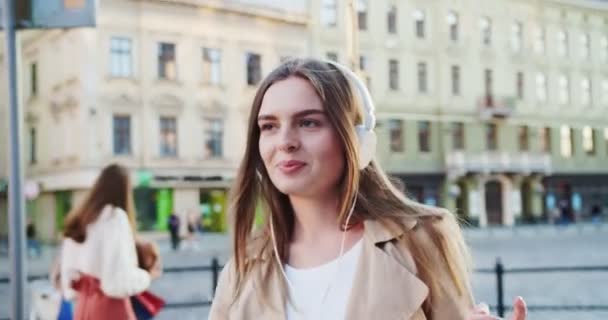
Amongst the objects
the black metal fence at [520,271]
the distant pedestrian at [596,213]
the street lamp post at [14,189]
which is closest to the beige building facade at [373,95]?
the distant pedestrian at [596,213]

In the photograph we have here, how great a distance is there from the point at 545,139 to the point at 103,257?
31891 millimetres

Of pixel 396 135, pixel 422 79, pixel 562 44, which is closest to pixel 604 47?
pixel 562 44

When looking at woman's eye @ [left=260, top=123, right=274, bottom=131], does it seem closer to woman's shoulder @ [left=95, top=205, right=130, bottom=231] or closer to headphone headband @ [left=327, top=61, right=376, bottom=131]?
headphone headband @ [left=327, top=61, right=376, bottom=131]

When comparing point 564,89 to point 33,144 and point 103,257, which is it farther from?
point 103,257

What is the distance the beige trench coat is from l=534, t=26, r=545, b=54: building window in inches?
1280

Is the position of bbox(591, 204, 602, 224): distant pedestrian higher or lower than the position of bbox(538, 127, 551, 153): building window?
lower

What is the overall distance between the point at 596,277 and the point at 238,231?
1069cm


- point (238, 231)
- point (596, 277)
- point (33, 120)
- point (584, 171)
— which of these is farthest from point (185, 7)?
point (238, 231)

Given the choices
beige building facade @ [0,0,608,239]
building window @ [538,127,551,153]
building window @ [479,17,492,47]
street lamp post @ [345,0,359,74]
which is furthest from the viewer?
building window @ [538,127,551,153]

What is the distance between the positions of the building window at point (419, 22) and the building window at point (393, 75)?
5.55ft

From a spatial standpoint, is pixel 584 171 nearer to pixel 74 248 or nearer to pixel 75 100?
pixel 75 100

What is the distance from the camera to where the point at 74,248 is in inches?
155

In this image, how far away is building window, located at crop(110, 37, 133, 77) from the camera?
23719mm

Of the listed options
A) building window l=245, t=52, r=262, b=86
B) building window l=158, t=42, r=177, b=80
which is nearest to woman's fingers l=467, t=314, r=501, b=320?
building window l=158, t=42, r=177, b=80
